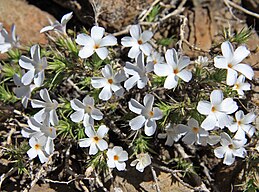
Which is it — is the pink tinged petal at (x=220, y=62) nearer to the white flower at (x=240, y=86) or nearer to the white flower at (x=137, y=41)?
the white flower at (x=240, y=86)

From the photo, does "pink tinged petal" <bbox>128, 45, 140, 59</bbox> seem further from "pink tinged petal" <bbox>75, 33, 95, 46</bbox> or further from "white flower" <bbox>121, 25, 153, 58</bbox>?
"pink tinged petal" <bbox>75, 33, 95, 46</bbox>

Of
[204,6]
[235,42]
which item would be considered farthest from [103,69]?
[204,6]

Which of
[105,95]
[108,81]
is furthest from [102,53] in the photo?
A: [105,95]

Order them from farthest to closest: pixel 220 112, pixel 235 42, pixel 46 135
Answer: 1. pixel 235 42
2. pixel 46 135
3. pixel 220 112

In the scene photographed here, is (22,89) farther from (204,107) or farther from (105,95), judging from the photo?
(204,107)

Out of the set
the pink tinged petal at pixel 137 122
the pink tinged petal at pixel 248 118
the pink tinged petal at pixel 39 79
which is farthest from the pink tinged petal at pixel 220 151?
the pink tinged petal at pixel 39 79

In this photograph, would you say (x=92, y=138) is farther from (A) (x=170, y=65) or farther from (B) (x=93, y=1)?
(B) (x=93, y=1)

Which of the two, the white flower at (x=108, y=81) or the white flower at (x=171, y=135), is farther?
the white flower at (x=171, y=135)
